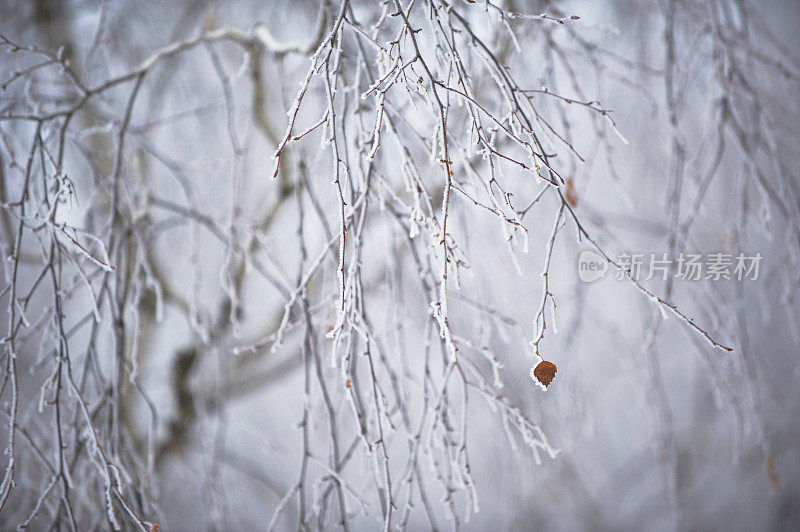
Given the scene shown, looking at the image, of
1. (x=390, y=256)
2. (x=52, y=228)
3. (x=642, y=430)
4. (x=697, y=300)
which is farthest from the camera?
(x=642, y=430)

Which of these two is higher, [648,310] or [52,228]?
[52,228]

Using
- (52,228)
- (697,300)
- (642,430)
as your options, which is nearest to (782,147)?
(697,300)

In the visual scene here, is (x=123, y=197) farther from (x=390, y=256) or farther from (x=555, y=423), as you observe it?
(x=555, y=423)

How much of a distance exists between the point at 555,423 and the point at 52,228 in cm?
143

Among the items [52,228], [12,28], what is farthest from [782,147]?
[12,28]

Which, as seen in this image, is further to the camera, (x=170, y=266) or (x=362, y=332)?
(x=170, y=266)

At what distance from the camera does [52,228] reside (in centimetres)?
68

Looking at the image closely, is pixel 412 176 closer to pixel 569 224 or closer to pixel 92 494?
pixel 92 494

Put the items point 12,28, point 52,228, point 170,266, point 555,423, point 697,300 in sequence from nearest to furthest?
point 52,228
point 697,300
point 12,28
point 555,423
point 170,266

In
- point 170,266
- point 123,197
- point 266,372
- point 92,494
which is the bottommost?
point 92,494

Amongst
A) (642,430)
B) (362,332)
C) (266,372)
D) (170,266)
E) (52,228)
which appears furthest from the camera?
(642,430)

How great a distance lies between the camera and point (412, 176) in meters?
0.56

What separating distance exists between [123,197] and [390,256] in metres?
0.60

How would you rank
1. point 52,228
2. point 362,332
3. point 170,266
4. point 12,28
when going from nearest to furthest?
point 362,332 < point 52,228 < point 12,28 < point 170,266
